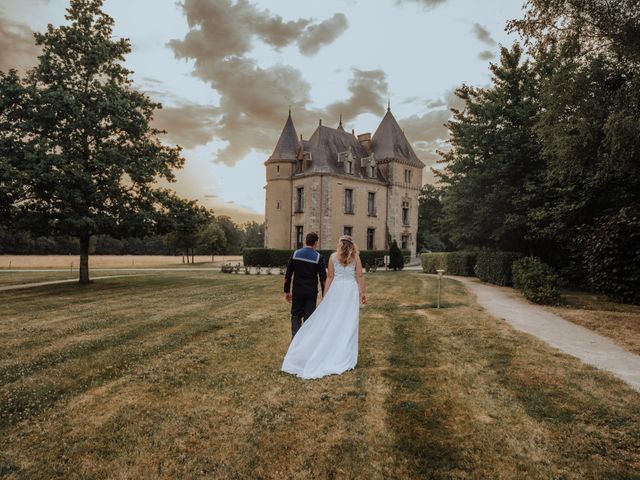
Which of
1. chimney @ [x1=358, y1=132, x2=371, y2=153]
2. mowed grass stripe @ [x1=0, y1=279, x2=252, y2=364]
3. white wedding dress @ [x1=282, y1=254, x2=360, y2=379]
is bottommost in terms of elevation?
mowed grass stripe @ [x1=0, y1=279, x2=252, y2=364]

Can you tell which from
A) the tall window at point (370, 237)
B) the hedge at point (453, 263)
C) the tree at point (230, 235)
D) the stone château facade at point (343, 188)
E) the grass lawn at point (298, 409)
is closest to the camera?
the grass lawn at point (298, 409)

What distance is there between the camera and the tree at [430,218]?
201 ft

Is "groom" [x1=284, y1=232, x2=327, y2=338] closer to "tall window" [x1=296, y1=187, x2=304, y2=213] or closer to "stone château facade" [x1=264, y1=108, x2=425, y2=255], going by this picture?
"stone château facade" [x1=264, y1=108, x2=425, y2=255]

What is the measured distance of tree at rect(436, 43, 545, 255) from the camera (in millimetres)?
16531

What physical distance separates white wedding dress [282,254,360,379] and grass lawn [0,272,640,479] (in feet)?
0.90

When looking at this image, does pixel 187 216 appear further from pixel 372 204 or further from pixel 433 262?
pixel 372 204

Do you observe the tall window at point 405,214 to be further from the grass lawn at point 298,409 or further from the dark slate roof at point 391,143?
the grass lawn at point 298,409

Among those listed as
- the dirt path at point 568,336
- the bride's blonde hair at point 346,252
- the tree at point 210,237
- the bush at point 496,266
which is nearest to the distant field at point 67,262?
the tree at point 210,237

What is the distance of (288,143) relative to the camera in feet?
127

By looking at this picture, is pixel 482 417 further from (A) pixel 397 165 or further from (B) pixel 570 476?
(A) pixel 397 165

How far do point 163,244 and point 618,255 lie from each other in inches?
2568

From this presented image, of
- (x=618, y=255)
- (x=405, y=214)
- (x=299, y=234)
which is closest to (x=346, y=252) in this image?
(x=618, y=255)

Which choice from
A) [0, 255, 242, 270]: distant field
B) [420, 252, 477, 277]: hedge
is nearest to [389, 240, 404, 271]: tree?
[420, 252, 477, 277]: hedge

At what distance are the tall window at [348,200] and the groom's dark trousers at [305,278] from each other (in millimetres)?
31586
